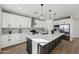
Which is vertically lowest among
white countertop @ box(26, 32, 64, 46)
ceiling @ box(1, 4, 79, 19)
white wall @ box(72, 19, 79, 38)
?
white countertop @ box(26, 32, 64, 46)

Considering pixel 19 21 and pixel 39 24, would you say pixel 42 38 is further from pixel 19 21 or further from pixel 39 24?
pixel 19 21

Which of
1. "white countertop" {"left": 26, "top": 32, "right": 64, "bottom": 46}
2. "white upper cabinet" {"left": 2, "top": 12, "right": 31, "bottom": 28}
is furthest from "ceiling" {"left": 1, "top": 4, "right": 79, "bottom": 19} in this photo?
"white countertop" {"left": 26, "top": 32, "right": 64, "bottom": 46}

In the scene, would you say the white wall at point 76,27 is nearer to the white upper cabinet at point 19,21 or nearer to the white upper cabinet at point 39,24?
the white upper cabinet at point 39,24

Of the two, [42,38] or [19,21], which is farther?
[42,38]

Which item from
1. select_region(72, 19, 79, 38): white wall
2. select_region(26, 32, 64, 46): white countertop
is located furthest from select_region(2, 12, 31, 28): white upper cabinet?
select_region(72, 19, 79, 38): white wall

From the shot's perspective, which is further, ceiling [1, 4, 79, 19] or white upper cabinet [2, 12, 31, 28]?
white upper cabinet [2, 12, 31, 28]

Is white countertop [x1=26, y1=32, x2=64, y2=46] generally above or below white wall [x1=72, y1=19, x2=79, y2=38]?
below

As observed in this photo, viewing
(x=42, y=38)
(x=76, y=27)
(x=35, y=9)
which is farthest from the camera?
(x=42, y=38)

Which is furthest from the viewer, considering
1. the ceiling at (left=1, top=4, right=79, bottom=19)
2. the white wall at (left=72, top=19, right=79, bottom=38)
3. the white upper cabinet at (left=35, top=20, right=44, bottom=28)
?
the white upper cabinet at (left=35, top=20, right=44, bottom=28)

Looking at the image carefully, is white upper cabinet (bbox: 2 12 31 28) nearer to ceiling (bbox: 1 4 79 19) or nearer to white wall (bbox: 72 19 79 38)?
ceiling (bbox: 1 4 79 19)

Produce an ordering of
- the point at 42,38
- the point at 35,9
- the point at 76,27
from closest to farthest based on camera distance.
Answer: the point at 76,27
the point at 35,9
the point at 42,38

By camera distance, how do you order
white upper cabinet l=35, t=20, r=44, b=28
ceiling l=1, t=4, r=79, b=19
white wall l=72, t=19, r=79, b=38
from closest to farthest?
1. ceiling l=1, t=4, r=79, b=19
2. white wall l=72, t=19, r=79, b=38
3. white upper cabinet l=35, t=20, r=44, b=28

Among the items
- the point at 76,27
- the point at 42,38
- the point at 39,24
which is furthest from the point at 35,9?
the point at 76,27
